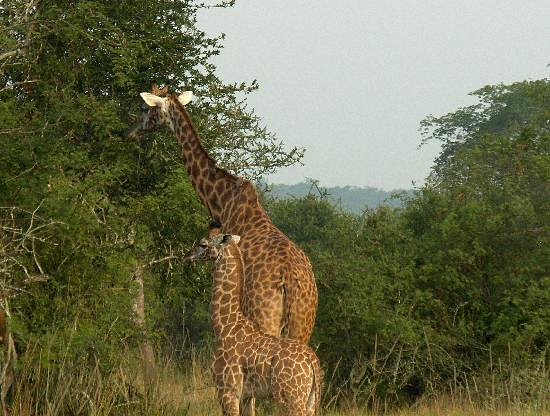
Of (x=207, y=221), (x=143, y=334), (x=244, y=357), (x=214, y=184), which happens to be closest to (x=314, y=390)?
(x=244, y=357)

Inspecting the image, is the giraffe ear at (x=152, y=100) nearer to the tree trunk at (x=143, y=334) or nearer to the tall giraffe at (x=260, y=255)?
the tall giraffe at (x=260, y=255)

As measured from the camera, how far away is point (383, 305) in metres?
14.5

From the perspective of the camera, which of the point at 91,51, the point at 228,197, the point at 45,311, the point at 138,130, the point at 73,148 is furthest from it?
the point at 91,51

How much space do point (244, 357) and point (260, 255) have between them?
5.17ft

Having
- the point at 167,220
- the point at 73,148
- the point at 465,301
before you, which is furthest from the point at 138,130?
the point at 465,301

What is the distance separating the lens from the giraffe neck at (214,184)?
428 inches

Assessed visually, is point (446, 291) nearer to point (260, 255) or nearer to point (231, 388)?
point (260, 255)

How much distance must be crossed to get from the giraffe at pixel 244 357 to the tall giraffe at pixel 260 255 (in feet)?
1.60

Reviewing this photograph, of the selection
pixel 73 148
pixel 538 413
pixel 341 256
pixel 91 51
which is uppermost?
pixel 91 51

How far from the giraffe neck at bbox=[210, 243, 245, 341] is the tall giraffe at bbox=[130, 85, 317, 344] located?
492 millimetres

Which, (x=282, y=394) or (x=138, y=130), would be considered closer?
(x=282, y=394)

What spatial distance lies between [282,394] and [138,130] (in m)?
5.06

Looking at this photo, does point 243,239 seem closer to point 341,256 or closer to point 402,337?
point 402,337

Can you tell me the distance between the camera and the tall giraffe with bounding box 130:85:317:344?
382 inches
